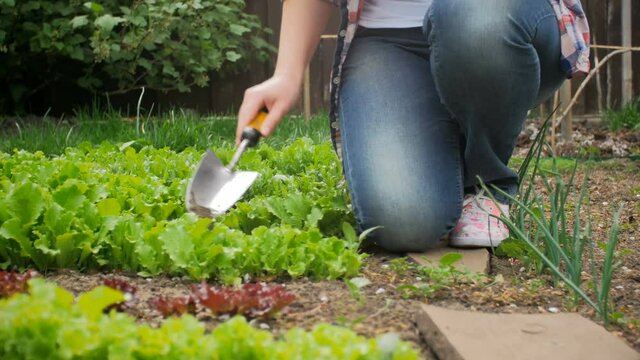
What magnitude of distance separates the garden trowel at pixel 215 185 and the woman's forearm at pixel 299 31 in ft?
0.52

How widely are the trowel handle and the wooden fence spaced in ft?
14.4

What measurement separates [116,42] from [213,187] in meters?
3.73

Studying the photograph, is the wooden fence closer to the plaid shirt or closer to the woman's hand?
the plaid shirt

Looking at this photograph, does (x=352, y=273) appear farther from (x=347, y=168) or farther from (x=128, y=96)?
(x=128, y=96)

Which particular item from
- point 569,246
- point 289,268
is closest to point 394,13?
point 569,246

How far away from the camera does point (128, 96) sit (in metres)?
6.51

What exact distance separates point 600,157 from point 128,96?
3646 mm

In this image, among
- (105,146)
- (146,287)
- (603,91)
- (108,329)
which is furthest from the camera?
(603,91)

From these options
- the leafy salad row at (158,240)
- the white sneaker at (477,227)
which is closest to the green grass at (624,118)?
the white sneaker at (477,227)

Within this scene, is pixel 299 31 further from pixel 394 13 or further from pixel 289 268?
pixel 289 268

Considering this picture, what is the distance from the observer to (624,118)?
5.71 meters

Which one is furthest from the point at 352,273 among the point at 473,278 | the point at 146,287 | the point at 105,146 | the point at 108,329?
the point at 105,146

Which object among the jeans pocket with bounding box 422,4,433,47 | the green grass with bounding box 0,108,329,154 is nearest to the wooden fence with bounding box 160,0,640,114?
the green grass with bounding box 0,108,329,154

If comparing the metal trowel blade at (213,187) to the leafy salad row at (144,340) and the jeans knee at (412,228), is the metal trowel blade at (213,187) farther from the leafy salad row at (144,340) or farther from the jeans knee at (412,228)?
the leafy salad row at (144,340)
